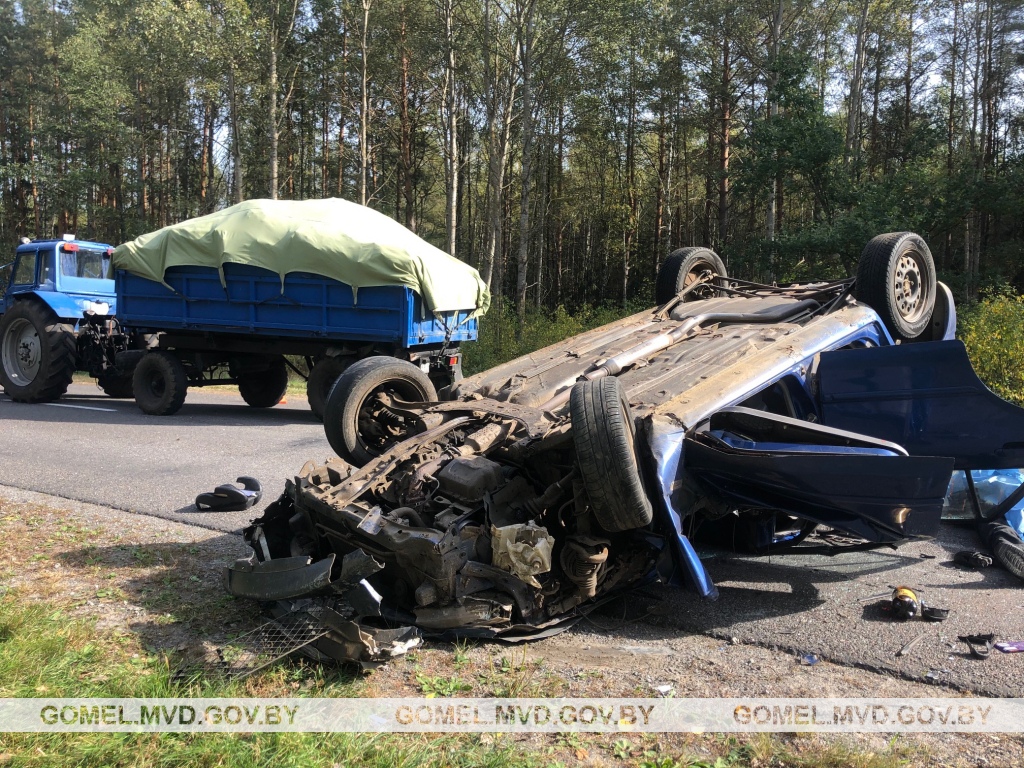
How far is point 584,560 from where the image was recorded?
3.29 metres

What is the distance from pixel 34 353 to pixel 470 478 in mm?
10848

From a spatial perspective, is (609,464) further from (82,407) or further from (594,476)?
(82,407)

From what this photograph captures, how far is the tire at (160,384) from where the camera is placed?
10297 mm

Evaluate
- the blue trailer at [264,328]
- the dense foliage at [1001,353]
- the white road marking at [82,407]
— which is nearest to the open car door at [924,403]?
the dense foliage at [1001,353]

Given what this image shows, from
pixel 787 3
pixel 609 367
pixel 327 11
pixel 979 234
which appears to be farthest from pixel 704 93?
pixel 609 367

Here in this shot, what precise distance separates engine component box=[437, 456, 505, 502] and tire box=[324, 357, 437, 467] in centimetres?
61

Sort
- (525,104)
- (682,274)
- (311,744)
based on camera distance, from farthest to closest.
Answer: (525,104), (682,274), (311,744)

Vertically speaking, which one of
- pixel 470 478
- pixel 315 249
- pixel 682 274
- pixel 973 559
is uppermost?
pixel 315 249

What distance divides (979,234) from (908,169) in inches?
401

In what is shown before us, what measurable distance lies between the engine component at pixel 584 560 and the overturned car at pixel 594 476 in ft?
0.04

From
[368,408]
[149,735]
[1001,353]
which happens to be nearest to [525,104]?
[1001,353]

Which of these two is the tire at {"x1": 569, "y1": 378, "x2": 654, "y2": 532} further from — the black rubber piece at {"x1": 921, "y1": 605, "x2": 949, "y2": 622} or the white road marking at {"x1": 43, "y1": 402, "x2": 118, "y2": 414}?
the white road marking at {"x1": 43, "y1": 402, "x2": 118, "y2": 414}

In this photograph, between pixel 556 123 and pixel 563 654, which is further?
pixel 556 123

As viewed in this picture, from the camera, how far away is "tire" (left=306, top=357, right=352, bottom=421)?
962 cm
